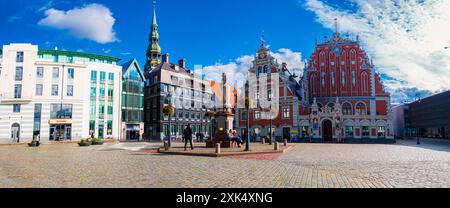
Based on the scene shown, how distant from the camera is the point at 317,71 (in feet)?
171

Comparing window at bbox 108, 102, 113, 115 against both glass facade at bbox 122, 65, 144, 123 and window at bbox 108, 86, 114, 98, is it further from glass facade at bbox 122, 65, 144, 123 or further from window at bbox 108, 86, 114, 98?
glass facade at bbox 122, 65, 144, 123

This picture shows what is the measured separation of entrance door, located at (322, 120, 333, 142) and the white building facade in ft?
131

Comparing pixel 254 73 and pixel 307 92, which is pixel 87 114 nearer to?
pixel 254 73

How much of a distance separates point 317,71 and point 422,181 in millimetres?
45050

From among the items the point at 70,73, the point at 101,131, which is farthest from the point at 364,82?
the point at 70,73

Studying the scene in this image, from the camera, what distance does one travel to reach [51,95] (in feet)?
156

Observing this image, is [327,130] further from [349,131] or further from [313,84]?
[313,84]

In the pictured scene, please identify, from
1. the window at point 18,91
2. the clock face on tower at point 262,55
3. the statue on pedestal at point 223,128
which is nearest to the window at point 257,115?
the clock face on tower at point 262,55

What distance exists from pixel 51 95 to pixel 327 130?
4809 cm

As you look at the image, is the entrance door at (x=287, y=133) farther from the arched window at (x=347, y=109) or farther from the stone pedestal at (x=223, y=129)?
the stone pedestal at (x=223, y=129)

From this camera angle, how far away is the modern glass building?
58.4 m

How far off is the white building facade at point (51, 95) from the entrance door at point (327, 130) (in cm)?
3984

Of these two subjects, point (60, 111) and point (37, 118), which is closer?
point (37, 118)
